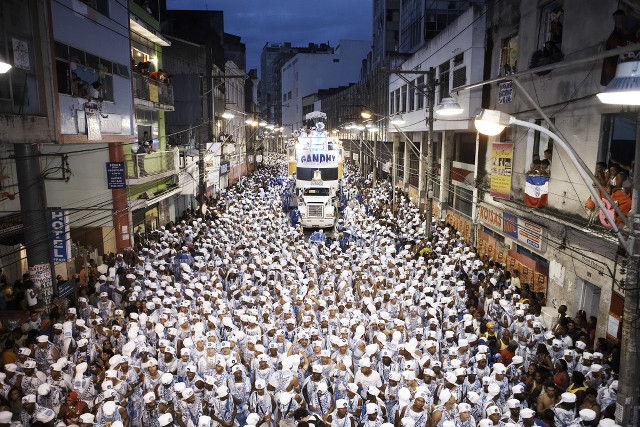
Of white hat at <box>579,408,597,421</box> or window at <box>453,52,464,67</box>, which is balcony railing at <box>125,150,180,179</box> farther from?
white hat at <box>579,408,597,421</box>

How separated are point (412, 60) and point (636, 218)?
22048 millimetres

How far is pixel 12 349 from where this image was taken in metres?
8.38

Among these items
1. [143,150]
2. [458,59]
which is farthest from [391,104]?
[143,150]

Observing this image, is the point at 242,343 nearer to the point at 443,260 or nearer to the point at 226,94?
the point at 443,260

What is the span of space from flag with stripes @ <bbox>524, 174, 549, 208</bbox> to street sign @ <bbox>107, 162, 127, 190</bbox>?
1253 cm

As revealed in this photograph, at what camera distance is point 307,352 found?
28.2 ft

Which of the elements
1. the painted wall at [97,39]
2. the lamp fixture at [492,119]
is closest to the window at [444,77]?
the painted wall at [97,39]

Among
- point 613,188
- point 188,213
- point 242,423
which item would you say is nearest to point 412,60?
point 188,213

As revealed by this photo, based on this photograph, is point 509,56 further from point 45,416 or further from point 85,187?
point 85,187

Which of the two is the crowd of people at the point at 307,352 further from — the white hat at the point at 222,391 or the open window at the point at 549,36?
the open window at the point at 549,36

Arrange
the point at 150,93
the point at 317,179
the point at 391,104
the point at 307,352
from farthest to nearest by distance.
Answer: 1. the point at 391,104
2. the point at 317,179
3. the point at 150,93
4. the point at 307,352

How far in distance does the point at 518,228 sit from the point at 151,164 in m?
13.5

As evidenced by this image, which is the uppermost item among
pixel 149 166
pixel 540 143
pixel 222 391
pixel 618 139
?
pixel 618 139

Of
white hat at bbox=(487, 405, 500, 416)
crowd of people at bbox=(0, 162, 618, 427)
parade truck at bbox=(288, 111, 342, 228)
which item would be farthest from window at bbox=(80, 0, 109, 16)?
white hat at bbox=(487, 405, 500, 416)
